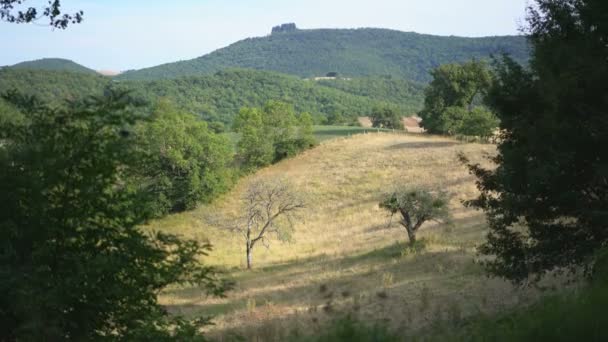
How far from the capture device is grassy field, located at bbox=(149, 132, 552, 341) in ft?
48.6

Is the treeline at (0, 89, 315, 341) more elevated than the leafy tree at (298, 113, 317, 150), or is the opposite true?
the treeline at (0, 89, 315, 341)

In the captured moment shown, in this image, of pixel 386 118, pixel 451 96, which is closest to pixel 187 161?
pixel 451 96

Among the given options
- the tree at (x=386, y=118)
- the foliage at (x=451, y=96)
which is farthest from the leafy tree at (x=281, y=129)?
the tree at (x=386, y=118)

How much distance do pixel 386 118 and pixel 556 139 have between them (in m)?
112

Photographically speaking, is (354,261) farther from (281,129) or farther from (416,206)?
A: (281,129)

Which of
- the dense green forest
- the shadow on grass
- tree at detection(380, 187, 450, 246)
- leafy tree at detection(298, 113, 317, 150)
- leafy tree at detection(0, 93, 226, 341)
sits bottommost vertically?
the shadow on grass

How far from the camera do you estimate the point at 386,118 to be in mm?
121312

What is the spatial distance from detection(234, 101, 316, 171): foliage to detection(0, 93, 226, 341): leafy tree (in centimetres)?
5409

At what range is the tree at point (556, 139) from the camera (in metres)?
10.2

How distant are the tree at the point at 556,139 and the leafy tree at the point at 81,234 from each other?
725cm

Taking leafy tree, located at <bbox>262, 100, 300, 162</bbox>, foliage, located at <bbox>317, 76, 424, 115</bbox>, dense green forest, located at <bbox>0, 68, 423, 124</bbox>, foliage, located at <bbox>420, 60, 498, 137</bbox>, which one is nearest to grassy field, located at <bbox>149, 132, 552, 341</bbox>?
leafy tree, located at <bbox>262, 100, 300, 162</bbox>

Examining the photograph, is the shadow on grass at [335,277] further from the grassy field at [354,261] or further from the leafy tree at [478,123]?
the leafy tree at [478,123]

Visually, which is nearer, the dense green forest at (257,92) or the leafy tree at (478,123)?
the leafy tree at (478,123)

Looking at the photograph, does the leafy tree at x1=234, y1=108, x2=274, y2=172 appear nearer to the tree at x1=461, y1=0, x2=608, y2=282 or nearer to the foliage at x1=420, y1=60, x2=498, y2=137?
the foliage at x1=420, y1=60, x2=498, y2=137
